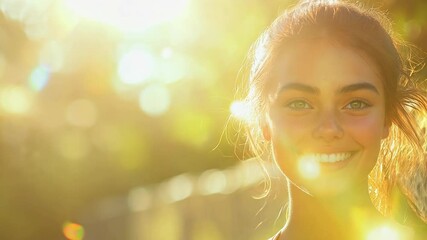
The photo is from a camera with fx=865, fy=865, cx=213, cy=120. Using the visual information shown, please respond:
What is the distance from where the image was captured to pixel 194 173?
51.9 feet

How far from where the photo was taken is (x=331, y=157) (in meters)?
2.85

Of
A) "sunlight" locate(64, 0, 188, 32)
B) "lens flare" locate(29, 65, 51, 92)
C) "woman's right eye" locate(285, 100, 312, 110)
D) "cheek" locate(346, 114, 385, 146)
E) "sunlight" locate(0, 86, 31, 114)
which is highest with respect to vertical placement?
"sunlight" locate(64, 0, 188, 32)

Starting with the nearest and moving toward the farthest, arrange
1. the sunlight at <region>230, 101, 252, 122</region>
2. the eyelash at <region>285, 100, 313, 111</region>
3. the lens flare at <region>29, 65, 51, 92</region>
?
1. the eyelash at <region>285, 100, 313, 111</region>
2. the sunlight at <region>230, 101, 252, 122</region>
3. the lens flare at <region>29, 65, 51, 92</region>

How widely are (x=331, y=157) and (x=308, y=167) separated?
0.31 ft

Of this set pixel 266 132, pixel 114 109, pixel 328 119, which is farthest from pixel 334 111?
pixel 114 109

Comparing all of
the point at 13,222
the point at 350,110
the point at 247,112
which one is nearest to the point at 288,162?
the point at 350,110

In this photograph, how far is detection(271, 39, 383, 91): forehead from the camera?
2.90m

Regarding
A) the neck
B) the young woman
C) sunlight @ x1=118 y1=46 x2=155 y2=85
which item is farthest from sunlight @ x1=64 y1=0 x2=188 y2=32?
the neck

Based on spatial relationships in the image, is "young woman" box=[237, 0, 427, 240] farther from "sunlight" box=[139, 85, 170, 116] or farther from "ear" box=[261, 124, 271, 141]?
"sunlight" box=[139, 85, 170, 116]

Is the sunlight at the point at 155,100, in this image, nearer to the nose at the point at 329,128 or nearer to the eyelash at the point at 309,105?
the eyelash at the point at 309,105

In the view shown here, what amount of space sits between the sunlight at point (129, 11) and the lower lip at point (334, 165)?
13606 mm

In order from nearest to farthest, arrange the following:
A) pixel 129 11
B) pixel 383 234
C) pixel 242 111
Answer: pixel 383 234
pixel 242 111
pixel 129 11

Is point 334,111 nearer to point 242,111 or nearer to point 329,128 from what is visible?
point 329,128

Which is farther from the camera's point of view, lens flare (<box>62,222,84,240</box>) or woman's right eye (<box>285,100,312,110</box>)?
lens flare (<box>62,222,84,240</box>)
